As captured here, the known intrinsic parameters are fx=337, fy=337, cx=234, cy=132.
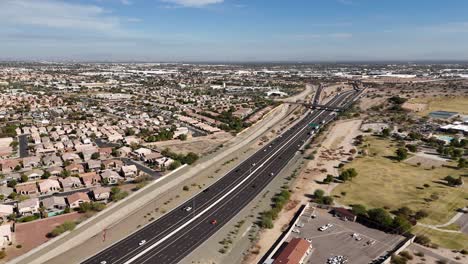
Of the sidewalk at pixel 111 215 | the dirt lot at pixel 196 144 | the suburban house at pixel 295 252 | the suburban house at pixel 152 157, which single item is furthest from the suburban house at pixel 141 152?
the suburban house at pixel 295 252

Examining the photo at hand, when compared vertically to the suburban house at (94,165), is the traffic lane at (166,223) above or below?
below

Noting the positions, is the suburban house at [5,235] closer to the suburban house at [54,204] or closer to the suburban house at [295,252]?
the suburban house at [54,204]

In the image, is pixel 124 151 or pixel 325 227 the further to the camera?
pixel 124 151

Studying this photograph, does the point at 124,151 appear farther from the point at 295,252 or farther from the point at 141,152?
the point at 295,252

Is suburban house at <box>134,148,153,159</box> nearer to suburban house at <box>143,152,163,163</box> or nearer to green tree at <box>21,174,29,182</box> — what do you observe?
suburban house at <box>143,152,163,163</box>

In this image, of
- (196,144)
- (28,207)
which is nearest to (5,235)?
(28,207)

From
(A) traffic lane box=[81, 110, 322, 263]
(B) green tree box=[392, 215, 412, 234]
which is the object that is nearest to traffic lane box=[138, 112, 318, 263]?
(A) traffic lane box=[81, 110, 322, 263]
